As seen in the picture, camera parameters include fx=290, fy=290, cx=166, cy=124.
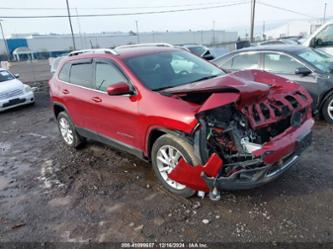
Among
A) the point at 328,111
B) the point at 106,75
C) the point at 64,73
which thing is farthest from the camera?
the point at 328,111

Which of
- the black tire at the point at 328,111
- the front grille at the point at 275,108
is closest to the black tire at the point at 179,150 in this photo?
the front grille at the point at 275,108

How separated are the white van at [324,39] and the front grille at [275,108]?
5578 millimetres

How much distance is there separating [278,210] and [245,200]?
0.39 meters

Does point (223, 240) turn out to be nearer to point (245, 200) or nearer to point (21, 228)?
point (245, 200)

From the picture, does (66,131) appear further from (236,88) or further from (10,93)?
(10,93)

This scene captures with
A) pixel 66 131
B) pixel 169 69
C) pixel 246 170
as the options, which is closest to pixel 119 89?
pixel 169 69

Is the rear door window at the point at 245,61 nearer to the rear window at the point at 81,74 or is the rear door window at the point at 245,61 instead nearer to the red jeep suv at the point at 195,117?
the red jeep suv at the point at 195,117

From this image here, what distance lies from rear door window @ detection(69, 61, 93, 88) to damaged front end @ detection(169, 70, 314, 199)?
2.41 metres

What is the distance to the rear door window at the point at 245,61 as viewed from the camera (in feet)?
21.8

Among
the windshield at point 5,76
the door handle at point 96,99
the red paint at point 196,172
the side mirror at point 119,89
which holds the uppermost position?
the side mirror at point 119,89

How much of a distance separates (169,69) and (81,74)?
5.55 ft

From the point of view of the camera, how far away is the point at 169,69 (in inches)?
168

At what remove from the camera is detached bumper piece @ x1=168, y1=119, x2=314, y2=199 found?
2.98 m

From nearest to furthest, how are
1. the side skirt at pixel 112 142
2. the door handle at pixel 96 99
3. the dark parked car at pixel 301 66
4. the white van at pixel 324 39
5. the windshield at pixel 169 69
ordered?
the windshield at pixel 169 69 < the side skirt at pixel 112 142 < the door handle at pixel 96 99 < the dark parked car at pixel 301 66 < the white van at pixel 324 39
